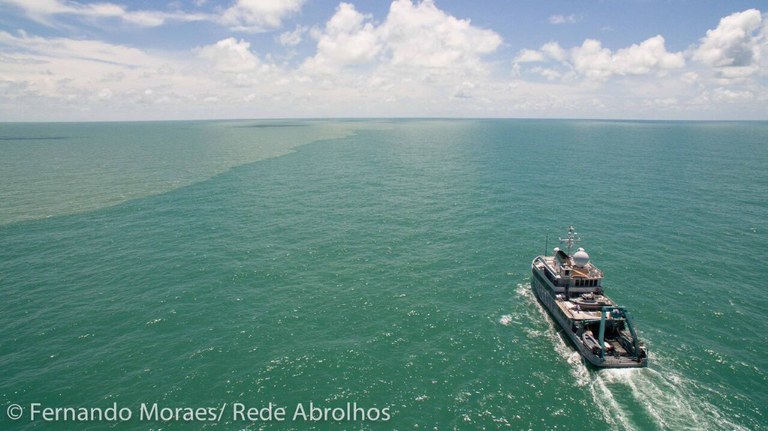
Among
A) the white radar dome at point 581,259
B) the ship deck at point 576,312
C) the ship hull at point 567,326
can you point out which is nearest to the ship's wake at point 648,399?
the ship hull at point 567,326

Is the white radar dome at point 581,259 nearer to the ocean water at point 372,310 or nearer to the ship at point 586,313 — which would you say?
the ship at point 586,313

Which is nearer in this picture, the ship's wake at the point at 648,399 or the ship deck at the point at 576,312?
the ship's wake at the point at 648,399

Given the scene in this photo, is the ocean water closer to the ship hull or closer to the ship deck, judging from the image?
the ship hull

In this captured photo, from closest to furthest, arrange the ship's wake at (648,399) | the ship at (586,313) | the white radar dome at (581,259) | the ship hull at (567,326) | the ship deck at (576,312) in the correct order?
the ship's wake at (648,399) < the ship hull at (567,326) < the ship at (586,313) < the ship deck at (576,312) < the white radar dome at (581,259)

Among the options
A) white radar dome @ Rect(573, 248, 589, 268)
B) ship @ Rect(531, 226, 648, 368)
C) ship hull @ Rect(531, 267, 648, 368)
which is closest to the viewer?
ship hull @ Rect(531, 267, 648, 368)

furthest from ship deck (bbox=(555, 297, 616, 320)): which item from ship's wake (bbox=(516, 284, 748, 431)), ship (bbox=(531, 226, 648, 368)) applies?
ship's wake (bbox=(516, 284, 748, 431))

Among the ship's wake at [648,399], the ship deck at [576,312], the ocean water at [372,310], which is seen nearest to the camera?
the ship's wake at [648,399]

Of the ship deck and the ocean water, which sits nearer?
the ocean water
